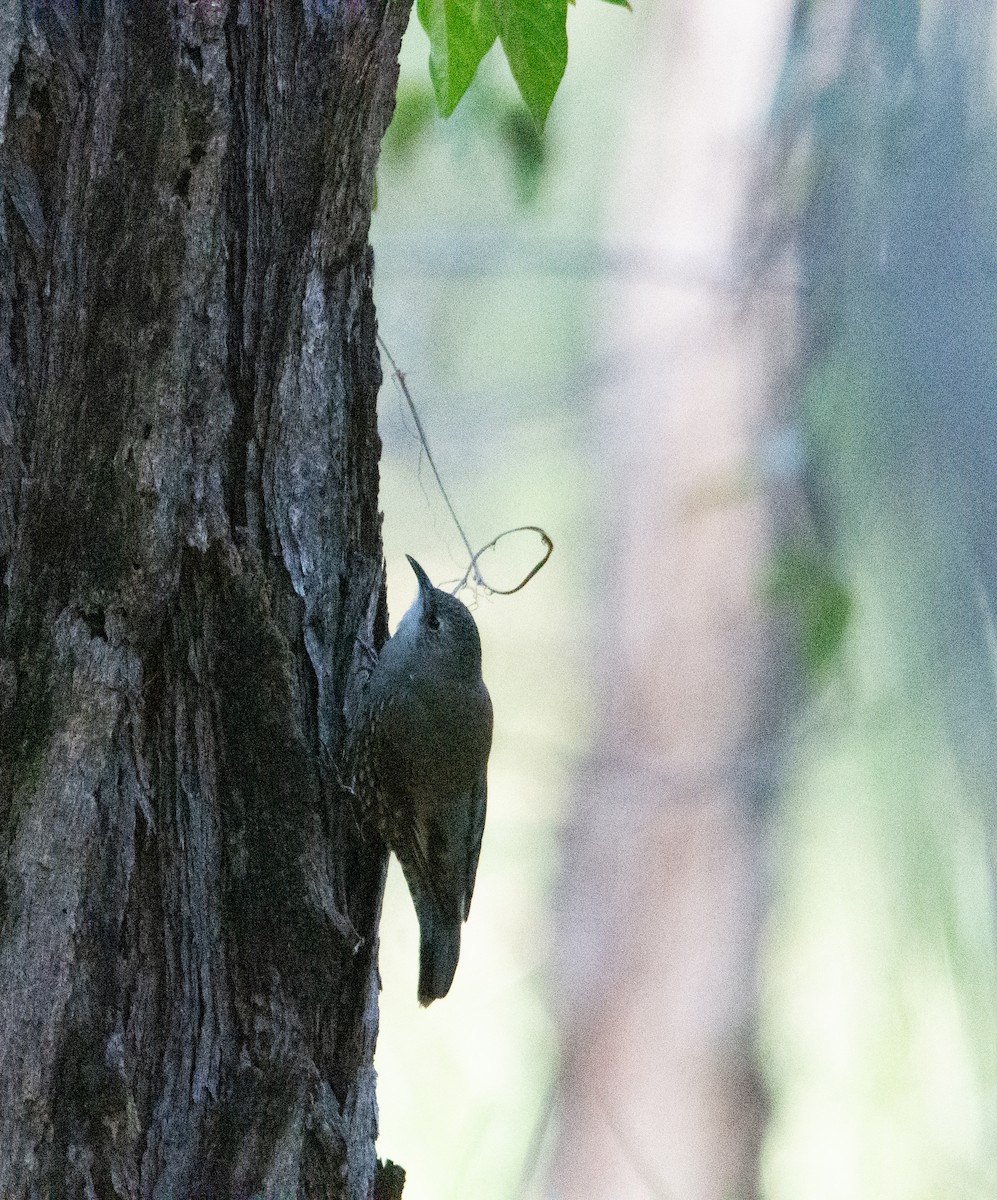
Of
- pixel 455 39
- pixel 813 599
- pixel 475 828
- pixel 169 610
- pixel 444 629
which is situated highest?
pixel 455 39

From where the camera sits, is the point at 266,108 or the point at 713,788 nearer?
the point at 266,108

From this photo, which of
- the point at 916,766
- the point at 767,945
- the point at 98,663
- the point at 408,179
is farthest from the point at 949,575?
the point at 98,663

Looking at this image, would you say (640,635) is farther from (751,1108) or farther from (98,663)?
(98,663)

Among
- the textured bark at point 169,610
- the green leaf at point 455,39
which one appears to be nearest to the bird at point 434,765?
the textured bark at point 169,610

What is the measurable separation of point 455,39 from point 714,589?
1305 millimetres

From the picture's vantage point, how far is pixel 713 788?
7.98ft

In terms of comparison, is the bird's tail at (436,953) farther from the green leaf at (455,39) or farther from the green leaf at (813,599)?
the green leaf at (455,39)

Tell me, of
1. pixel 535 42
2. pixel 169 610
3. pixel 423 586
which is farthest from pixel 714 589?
pixel 169 610

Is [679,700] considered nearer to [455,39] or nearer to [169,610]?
[455,39]

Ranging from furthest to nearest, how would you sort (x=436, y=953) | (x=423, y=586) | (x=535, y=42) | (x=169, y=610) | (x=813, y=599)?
(x=813, y=599) → (x=423, y=586) → (x=436, y=953) → (x=535, y=42) → (x=169, y=610)

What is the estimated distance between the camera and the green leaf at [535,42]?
1.40 meters

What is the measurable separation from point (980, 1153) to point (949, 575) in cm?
109

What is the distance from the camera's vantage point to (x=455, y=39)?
148cm

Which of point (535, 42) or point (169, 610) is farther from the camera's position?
point (535, 42)
